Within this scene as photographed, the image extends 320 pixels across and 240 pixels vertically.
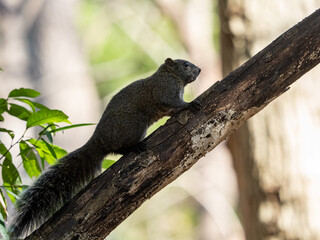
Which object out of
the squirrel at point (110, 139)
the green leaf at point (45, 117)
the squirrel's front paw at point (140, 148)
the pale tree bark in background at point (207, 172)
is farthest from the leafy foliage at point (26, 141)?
the pale tree bark in background at point (207, 172)

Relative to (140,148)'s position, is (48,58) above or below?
above

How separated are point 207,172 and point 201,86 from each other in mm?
3163

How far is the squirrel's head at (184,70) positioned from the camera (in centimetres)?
412

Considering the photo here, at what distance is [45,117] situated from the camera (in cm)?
280

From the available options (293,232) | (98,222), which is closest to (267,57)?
(98,222)

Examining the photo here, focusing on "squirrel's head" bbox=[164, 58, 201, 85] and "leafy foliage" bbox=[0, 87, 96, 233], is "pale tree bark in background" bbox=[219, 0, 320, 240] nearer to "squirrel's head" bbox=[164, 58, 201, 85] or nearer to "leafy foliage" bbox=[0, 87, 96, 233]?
"squirrel's head" bbox=[164, 58, 201, 85]

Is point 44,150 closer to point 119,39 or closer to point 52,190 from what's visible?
point 52,190

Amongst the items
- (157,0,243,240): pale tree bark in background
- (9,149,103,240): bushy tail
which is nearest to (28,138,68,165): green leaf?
(9,149,103,240): bushy tail

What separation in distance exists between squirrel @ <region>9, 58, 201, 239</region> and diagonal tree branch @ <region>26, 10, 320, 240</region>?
12 centimetres

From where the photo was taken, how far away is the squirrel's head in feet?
13.5

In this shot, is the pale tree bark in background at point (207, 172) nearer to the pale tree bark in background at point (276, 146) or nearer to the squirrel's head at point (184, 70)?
the pale tree bark in background at point (276, 146)

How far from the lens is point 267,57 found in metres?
3.16

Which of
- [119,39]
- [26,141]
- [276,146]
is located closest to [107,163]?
[26,141]

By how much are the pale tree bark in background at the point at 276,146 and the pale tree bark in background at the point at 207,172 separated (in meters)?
3.03
